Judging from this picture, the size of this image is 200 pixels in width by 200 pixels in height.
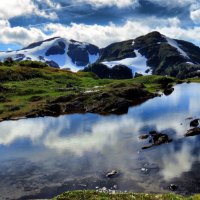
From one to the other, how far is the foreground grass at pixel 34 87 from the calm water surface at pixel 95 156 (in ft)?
69.7

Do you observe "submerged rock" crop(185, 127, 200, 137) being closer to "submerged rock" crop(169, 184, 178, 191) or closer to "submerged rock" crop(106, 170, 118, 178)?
"submerged rock" crop(106, 170, 118, 178)

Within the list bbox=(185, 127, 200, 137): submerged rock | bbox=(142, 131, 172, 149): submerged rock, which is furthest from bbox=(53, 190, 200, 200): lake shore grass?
bbox=(185, 127, 200, 137): submerged rock

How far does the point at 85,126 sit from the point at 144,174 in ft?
118

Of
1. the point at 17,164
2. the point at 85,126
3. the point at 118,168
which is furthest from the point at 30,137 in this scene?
the point at 118,168

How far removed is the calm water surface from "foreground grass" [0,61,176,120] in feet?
69.7

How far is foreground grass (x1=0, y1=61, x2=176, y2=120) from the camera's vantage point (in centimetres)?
11712

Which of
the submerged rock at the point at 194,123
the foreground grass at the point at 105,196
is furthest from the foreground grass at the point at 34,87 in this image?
the foreground grass at the point at 105,196

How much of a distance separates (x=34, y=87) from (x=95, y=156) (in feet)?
304

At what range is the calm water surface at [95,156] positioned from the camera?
4878 cm

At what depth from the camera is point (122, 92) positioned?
12875 centimetres

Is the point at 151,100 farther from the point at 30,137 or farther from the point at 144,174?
the point at 144,174

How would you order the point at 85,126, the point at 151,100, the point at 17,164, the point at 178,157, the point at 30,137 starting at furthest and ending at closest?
the point at 151,100, the point at 85,126, the point at 30,137, the point at 17,164, the point at 178,157

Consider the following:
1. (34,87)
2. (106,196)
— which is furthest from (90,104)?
(106,196)

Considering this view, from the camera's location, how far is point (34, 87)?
490ft
